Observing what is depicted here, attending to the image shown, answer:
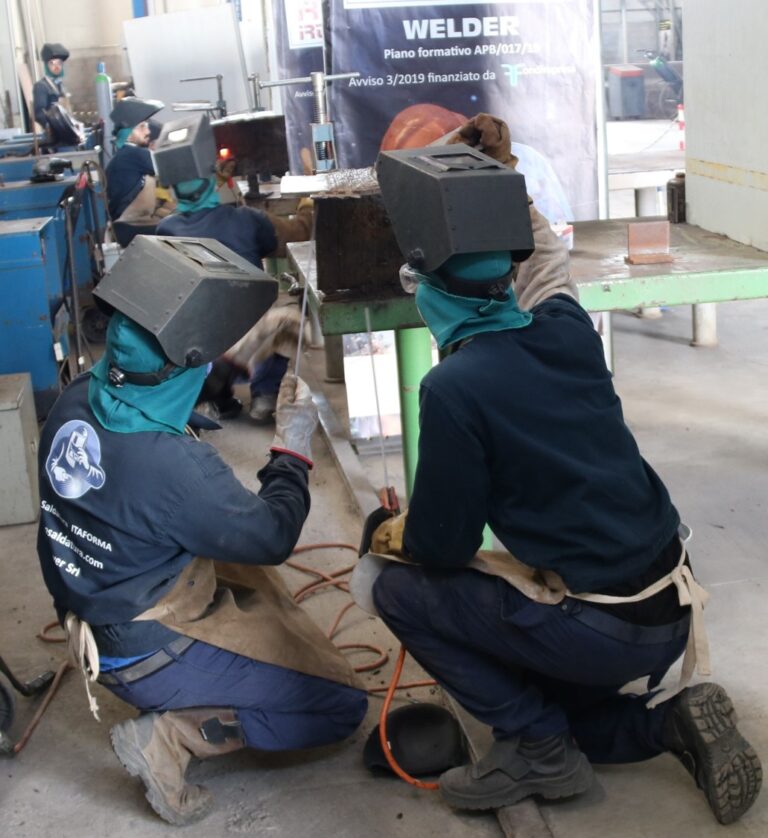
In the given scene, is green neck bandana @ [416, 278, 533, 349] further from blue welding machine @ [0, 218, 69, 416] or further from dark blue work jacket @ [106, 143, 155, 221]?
dark blue work jacket @ [106, 143, 155, 221]

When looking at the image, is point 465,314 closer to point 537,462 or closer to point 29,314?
point 537,462

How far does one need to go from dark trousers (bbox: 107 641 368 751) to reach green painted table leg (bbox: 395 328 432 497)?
0.72 meters

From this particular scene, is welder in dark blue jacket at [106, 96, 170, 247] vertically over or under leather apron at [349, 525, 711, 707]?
over

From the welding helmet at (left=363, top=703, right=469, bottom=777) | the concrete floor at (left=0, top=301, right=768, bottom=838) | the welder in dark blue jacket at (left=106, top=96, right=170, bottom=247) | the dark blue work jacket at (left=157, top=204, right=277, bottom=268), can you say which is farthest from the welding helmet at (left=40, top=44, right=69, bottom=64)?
the welding helmet at (left=363, top=703, right=469, bottom=777)

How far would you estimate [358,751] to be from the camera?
96.4 inches

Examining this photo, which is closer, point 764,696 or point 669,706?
point 669,706

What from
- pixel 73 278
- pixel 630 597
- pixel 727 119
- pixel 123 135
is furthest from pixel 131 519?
pixel 123 135

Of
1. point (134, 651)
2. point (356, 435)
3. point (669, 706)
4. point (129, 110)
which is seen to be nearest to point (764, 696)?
point (669, 706)

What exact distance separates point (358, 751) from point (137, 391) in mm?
950

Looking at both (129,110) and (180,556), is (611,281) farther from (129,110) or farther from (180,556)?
(129,110)

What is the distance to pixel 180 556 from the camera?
2.20 m

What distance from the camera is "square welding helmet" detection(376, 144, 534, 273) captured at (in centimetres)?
190

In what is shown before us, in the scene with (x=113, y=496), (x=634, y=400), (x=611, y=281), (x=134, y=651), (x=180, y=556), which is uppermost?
(x=611, y=281)

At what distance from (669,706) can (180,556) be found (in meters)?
0.99
